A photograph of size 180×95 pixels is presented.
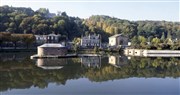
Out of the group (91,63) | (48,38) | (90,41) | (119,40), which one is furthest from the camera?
(119,40)

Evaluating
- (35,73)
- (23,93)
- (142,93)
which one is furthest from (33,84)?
(142,93)

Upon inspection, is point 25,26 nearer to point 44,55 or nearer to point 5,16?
point 5,16

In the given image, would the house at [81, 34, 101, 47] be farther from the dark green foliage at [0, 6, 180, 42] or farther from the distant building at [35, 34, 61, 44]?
the dark green foliage at [0, 6, 180, 42]

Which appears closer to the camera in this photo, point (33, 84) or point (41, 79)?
point (33, 84)

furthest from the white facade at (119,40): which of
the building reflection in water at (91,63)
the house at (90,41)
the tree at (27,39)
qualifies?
the building reflection in water at (91,63)

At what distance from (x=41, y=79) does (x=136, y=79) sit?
12.9 ft

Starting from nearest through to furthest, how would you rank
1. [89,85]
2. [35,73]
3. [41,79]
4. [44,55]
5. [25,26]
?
[89,85]
[41,79]
[35,73]
[44,55]
[25,26]

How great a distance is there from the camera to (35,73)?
14781mm

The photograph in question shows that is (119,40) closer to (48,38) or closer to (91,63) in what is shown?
(48,38)

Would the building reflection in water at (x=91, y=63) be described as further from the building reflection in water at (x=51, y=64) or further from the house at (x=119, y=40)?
the house at (x=119, y=40)

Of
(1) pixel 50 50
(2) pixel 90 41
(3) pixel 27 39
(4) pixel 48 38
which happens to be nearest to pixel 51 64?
(1) pixel 50 50

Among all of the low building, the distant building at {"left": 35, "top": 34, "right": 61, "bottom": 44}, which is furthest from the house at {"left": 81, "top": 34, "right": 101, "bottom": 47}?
the low building

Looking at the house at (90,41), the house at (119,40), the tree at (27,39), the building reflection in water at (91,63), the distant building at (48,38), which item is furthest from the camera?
the house at (119,40)

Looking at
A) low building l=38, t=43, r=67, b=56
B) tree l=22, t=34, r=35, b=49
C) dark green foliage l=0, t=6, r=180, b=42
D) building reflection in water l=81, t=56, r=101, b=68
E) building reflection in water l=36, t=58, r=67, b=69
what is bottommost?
building reflection in water l=81, t=56, r=101, b=68
